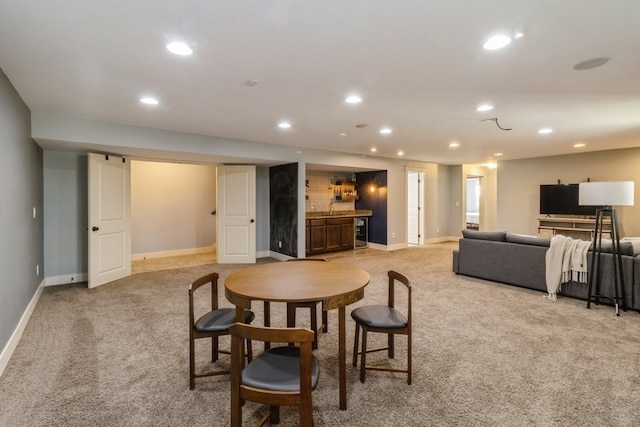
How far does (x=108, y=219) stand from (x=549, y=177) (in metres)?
9.42

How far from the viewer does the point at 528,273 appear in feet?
15.3

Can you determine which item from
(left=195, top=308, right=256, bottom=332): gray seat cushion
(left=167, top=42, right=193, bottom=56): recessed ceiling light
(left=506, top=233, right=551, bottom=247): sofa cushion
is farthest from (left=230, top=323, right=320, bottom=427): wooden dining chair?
(left=506, top=233, right=551, bottom=247): sofa cushion

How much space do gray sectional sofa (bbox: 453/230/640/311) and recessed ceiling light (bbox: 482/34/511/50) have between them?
3.33m

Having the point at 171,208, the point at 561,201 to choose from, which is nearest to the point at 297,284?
the point at 171,208

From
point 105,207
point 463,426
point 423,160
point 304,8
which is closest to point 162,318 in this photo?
point 105,207

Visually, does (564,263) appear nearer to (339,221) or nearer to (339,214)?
(339,221)

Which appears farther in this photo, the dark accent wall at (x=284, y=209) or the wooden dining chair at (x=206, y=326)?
the dark accent wall at (x=284, y=209)

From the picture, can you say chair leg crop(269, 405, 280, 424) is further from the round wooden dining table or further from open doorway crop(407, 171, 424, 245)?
open doorway crop(407, 171, 424, 245)

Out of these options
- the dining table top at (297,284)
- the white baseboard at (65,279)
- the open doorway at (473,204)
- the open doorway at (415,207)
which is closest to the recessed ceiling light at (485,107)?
the dining table top at (297,284)

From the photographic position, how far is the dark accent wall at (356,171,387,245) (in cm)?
834

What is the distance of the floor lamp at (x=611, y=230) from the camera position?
378cm

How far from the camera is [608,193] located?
12.6ft

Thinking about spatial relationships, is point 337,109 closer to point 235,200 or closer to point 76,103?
point 76,103

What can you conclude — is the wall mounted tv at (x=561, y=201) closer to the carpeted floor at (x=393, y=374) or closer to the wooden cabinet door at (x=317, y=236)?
the carpeted floor at (x=393, y=374)
